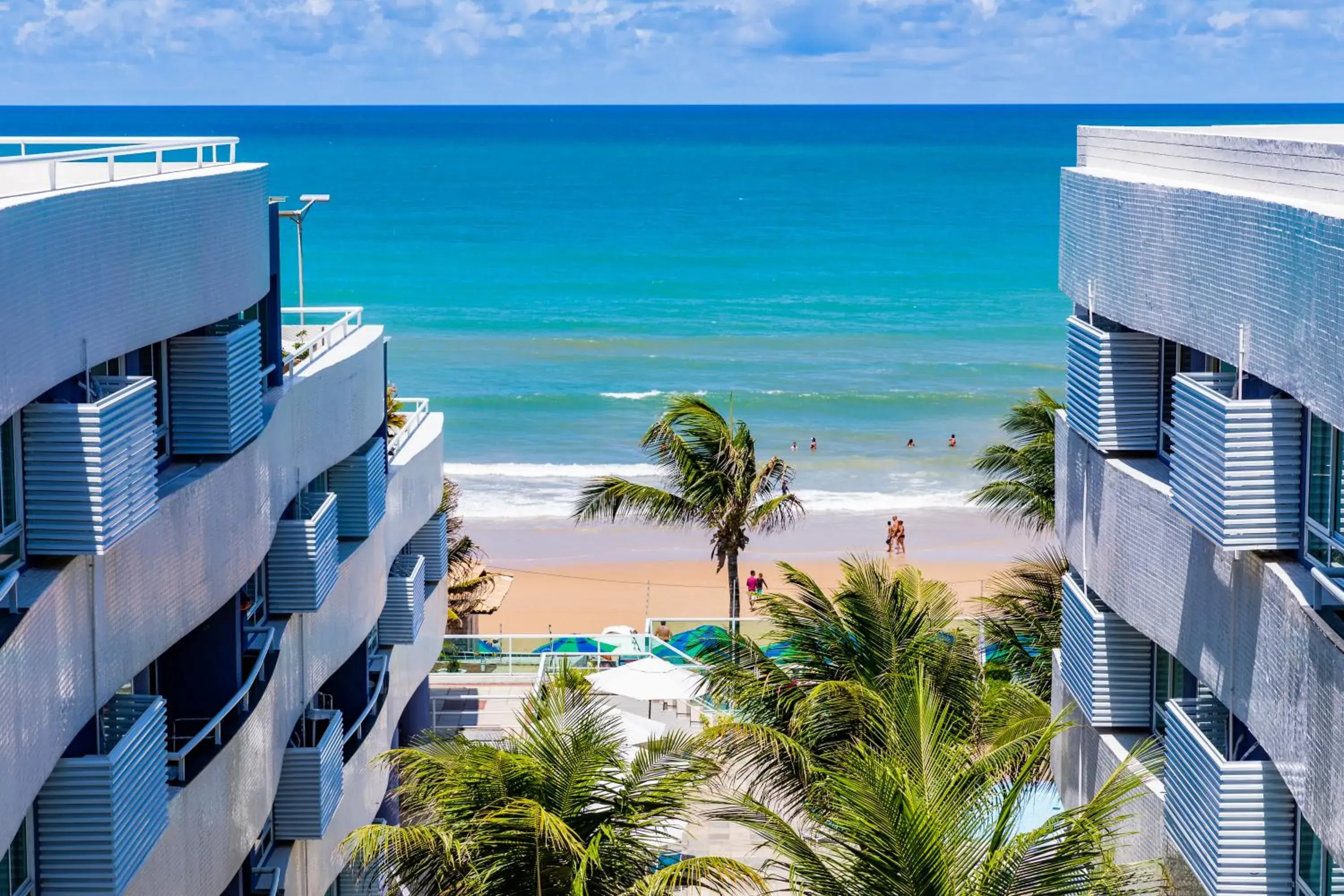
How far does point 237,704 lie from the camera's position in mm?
14234

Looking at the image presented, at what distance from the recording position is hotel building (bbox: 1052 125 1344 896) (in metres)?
9.76

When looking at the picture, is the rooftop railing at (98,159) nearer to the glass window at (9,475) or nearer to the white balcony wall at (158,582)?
the glass window at (9,475)

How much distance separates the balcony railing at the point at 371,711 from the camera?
1856cm

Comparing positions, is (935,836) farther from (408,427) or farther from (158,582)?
(408,427)

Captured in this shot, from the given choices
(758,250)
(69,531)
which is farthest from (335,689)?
(758,250)

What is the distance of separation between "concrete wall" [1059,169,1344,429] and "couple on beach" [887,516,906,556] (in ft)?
101

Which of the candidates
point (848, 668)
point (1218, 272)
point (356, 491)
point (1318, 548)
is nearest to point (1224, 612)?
point (1318, 548)

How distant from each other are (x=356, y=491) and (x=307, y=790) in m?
3.62

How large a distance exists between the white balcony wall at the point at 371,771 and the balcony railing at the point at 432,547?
0.70ft

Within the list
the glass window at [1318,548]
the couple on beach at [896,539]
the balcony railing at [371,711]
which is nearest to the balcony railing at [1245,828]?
the glass window at [1318,548]

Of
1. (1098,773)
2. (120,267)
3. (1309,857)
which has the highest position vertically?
(120,267)

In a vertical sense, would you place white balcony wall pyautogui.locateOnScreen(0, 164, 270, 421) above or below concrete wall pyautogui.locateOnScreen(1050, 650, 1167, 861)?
above

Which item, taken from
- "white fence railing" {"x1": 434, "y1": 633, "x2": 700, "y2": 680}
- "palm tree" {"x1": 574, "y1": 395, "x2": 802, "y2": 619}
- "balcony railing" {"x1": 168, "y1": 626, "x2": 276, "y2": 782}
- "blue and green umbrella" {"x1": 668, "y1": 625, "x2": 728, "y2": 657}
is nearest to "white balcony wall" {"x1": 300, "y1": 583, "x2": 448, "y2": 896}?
"balcony railing" {"x1": 168, "y1": 626, "x2": 276, "y2": 782}

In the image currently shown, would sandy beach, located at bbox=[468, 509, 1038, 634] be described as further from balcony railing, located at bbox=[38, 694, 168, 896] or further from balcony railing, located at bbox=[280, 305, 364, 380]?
balcony railing, located at bbox=[38, 694, 168, 896]
